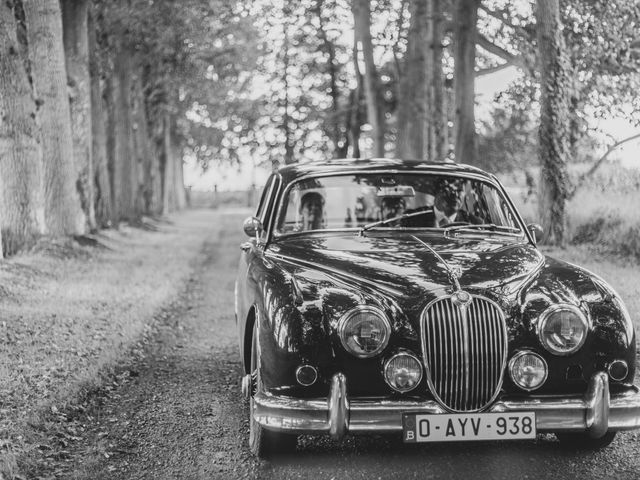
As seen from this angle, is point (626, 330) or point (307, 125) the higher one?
point (307, 125)

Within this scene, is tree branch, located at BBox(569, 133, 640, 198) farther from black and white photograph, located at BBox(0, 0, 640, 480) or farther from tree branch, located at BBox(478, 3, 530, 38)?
tree branch, located at BBox(478, 3, 530, 38)

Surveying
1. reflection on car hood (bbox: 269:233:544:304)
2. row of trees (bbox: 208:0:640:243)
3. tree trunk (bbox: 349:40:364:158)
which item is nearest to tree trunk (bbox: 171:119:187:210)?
tree trunk (bbox: 349:40:364:158)

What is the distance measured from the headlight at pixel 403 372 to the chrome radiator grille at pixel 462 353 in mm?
62

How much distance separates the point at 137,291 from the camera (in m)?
11.0

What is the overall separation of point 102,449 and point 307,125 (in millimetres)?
35187

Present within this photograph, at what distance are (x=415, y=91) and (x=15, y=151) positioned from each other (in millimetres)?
9433

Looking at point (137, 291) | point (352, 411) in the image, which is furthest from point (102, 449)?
point (137, 291)

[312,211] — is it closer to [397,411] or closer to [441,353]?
[441,353]

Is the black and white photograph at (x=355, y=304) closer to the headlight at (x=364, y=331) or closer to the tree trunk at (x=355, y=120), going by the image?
the headlight at (x=364, y=331)

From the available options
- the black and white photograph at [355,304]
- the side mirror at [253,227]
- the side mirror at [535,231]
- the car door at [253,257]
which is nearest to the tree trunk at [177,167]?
the black and white photograph at [355,304]

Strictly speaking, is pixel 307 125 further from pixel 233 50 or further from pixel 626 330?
pixel 626 330

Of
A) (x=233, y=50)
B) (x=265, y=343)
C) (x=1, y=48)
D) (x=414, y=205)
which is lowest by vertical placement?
(x=265, y=343)

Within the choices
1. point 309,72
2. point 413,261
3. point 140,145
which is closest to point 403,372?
point 413,261

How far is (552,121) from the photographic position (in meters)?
13.4
